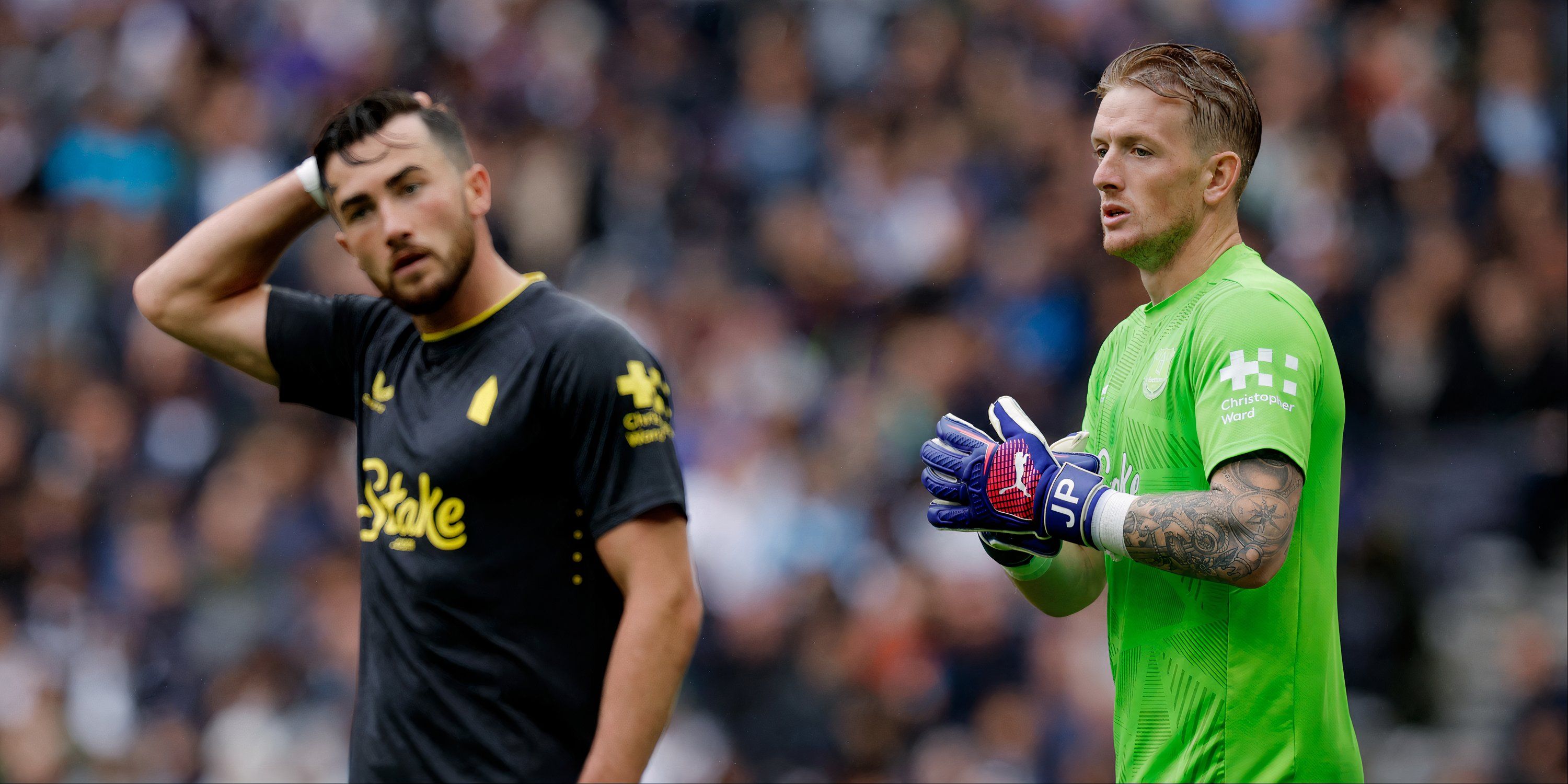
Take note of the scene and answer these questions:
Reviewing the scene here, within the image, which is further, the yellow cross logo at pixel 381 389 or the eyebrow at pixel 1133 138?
the yellow cross logo at pixel 381 389

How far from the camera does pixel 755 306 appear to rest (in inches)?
378

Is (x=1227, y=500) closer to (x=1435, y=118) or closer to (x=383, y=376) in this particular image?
(x=383, y=376)

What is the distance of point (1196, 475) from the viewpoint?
10.3ft

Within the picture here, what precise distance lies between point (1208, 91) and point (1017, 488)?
3.36ft

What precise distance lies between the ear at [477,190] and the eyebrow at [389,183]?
0.13 m

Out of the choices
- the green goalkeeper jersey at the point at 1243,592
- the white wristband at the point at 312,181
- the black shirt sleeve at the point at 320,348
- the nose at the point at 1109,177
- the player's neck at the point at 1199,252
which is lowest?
the green goalkeeper jersey at the point at 1243,592

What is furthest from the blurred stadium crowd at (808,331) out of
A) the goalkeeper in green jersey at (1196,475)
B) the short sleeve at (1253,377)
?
the short sleeve at (1253,377)

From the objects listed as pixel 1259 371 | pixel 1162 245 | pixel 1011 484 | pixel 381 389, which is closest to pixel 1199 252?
pixel 1162 245

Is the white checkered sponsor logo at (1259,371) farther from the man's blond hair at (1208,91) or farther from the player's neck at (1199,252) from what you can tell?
the man's blond hair at (1208,91)

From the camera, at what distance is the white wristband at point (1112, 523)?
3012 millimetres

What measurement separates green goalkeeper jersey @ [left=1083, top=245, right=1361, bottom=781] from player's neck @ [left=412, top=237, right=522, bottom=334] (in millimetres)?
1588

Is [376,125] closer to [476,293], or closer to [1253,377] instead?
[476,293]

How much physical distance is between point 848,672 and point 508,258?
3957 mm

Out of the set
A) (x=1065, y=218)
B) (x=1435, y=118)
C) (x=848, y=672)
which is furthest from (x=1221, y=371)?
(x=1435, y=118)
